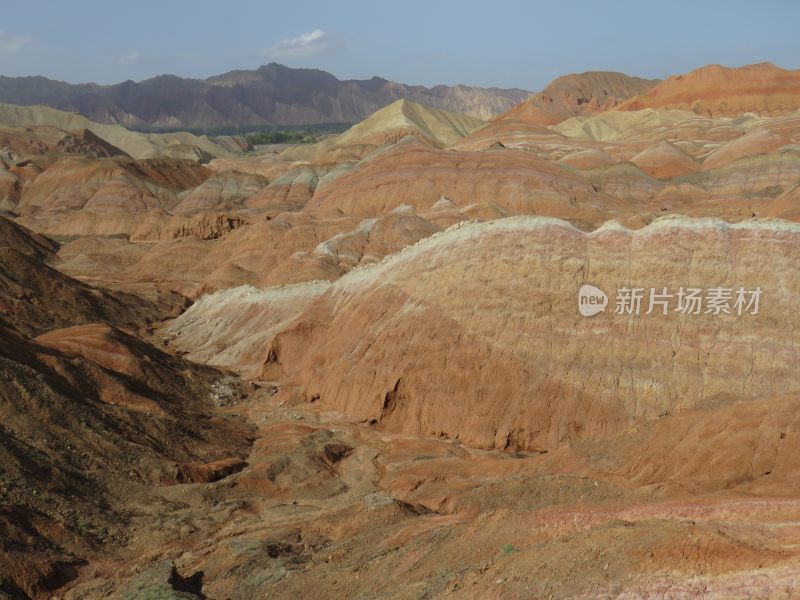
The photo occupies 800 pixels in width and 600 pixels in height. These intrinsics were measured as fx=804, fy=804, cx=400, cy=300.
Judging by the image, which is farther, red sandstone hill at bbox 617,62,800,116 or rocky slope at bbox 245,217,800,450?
red sandstone hill at bbox 617,62,800,116

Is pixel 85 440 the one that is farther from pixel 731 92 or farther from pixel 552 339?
pixel 731 92

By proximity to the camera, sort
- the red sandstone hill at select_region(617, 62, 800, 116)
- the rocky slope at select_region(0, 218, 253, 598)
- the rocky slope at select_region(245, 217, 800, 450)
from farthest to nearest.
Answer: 1. the red sandstone hill at select_region(617, 62, 800, 116)
2. the rocky slope at select_region(245, 217, 800, 450)
3. the rocky slope at select_region(0, 218, 253, 598)

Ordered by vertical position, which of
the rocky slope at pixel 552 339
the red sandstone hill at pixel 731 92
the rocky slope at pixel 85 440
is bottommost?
the rocky slope at pixel 85 440

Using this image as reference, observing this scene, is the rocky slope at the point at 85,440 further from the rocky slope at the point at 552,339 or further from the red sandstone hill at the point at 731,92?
the red sandstone hill at the point at 731,92

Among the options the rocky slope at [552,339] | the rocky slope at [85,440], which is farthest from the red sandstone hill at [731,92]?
the rocky slope at [85,440]

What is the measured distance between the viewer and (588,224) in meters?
62.8

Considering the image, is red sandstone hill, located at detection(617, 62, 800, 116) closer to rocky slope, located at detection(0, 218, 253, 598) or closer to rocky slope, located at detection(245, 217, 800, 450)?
rocky slope, located at detection(245, 217, 800, 450)

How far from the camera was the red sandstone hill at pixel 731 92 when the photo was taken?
156 m

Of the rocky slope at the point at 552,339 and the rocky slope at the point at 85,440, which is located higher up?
the rocky slope at the point at 552,339

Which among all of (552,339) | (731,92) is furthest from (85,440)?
(731,92)

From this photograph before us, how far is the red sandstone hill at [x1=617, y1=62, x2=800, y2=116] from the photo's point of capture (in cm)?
15588

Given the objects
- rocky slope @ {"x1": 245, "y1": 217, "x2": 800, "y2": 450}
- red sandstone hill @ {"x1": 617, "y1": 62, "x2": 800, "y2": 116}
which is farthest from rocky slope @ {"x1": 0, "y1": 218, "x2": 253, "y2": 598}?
red sandstone hill @ {"x1": 617, "y1": 62, "x2": 800, "y2": 116}

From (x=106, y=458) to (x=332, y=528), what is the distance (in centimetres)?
831

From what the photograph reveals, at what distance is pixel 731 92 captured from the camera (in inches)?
6329
